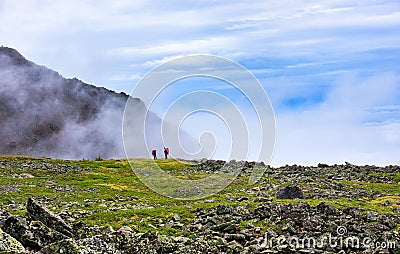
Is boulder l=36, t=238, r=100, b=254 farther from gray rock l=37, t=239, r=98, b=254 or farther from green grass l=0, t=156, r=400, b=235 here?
green grass l=0, t=156, r=400, b=235

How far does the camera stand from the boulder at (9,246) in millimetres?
14875

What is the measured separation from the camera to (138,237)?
814 inches

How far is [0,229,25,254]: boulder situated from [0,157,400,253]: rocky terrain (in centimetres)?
2

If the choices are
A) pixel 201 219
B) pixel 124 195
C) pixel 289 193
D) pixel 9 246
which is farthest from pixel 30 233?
pixel 124 195

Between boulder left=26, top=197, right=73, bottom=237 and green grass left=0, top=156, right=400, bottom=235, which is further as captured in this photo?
green grass left=0, top=156, right=400, bottom=235

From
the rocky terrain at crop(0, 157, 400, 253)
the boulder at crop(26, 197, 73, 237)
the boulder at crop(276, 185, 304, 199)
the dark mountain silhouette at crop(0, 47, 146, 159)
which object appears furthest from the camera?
the dark mountain silhouette at crop(0, 47, 146, 159)

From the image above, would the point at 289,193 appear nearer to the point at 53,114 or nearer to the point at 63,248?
the point at 63,248

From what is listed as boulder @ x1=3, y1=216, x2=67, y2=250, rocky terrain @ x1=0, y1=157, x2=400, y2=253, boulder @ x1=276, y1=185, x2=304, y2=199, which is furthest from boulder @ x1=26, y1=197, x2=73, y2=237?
boulder @ x1=276, y1=185, x2=304, y2=199

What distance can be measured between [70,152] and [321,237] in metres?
126

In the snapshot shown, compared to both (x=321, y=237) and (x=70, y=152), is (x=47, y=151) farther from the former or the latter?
(x=321, y=237)

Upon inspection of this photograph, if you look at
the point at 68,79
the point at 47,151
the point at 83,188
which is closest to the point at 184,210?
the point at 83,188

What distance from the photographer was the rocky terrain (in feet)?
62.2

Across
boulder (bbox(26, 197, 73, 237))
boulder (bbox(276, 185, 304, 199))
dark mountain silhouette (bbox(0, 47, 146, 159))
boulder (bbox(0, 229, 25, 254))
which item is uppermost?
dark mountain silhouette (bbox(0, 47, 146, 159))

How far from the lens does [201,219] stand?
87.8 feet
